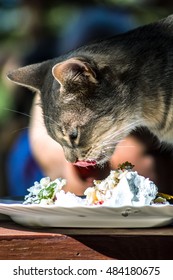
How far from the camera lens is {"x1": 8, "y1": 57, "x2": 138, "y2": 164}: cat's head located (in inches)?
58.3

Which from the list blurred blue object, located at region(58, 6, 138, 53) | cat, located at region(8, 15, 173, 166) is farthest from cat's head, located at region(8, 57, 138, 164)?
blurred blue object, located at region(58, 6, 138, 53)

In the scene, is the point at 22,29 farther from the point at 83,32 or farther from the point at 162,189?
the point at 162,189

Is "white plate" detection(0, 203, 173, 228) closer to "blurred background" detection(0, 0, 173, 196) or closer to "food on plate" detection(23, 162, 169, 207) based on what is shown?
"food on plate" detection(23, 162, 169, 207)

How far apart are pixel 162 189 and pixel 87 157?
64cm

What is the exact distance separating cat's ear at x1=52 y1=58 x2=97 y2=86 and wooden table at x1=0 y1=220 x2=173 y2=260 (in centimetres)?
47

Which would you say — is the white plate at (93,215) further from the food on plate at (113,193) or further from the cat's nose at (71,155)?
the cat's nose at (71,155)

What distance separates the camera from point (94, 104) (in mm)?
1519

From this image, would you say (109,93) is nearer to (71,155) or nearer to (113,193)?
(71,155)

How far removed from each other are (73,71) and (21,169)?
2.87ft

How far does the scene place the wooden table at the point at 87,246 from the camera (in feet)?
3.08

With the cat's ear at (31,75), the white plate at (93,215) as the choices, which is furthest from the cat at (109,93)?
the white plate at (93,215)

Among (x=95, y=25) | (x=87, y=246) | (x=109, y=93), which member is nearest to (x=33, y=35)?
(x=95, y=25)
